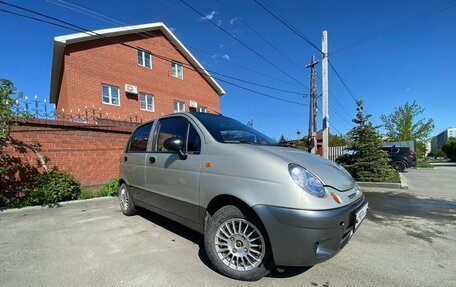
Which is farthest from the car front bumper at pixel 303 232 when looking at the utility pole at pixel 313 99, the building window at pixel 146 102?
the utility pole at pixel 313 99

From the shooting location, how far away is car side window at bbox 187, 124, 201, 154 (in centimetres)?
332

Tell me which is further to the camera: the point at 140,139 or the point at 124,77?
the point at 124,77

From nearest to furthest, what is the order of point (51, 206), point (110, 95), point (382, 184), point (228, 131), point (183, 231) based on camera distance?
point (228, 131)
point (183, 231)
point (51, 206)
point (382, 184)
point (110, 95)

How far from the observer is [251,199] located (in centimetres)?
258

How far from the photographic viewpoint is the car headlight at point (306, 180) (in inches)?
96.0

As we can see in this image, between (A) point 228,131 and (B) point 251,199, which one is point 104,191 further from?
(B) point 251,199

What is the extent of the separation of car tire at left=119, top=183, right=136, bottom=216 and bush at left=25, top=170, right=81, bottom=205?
2136mm

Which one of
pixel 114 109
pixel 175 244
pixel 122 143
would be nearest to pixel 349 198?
pixel 175 244

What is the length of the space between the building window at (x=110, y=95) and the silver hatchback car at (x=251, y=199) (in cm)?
1391

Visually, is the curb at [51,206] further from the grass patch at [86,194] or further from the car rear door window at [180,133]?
the car rear door window at [180,133]

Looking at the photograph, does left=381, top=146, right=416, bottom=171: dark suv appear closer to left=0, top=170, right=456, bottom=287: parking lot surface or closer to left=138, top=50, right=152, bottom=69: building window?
left=0, top=170, right=456, bottom=287: parking lot surface

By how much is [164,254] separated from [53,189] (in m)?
4.42

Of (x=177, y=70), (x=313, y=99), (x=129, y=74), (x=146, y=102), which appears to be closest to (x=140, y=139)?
(x=129, y=74)

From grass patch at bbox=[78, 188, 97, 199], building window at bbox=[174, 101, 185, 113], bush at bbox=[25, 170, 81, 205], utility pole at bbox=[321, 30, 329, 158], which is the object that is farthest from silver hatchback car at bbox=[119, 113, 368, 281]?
building window at bbox=[174, 101, 185, 113]
